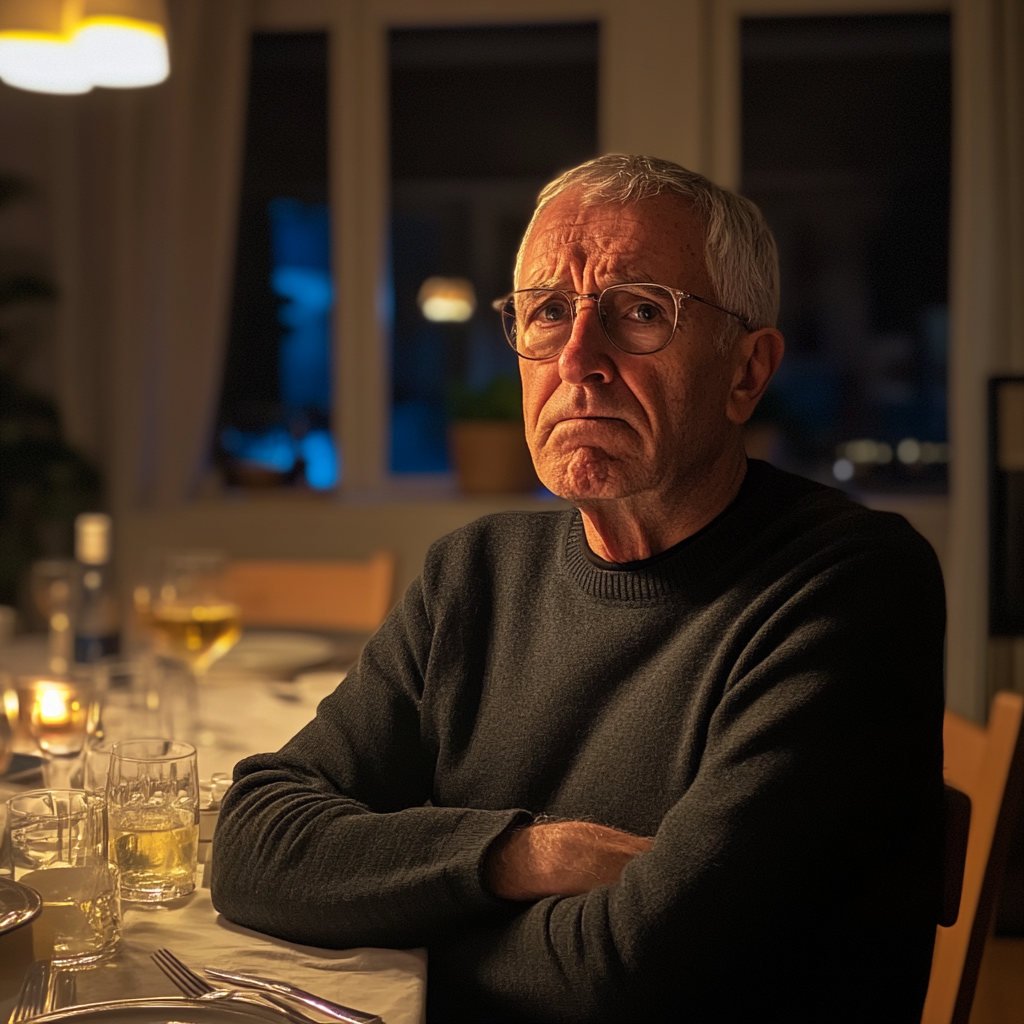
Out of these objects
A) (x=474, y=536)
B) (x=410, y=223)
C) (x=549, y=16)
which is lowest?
(x=474, y=536)

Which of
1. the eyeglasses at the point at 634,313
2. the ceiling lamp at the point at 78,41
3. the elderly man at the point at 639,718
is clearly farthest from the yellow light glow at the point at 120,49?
the eyeglasses at the point at 634,313

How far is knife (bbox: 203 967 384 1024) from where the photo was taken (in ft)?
2.48

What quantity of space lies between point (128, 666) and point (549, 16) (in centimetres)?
263

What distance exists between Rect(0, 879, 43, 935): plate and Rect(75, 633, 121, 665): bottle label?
117 cm

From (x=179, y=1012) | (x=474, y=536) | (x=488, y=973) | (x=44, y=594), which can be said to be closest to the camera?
(x=179, y=1012)

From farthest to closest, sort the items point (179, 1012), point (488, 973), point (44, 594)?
point (44, 594), point (488, 973), point (179, 1012)

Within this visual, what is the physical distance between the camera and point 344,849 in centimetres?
95

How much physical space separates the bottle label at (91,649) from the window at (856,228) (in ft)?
7.20

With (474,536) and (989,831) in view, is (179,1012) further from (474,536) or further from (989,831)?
(989,831)

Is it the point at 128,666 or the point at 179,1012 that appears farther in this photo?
the point at 128,666

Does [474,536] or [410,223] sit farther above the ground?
[410,223]

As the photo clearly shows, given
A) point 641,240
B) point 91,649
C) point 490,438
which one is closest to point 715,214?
point 641,240

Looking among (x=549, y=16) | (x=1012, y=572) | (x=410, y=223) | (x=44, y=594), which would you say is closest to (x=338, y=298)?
(x=410, y=223)

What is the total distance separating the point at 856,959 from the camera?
0.97 meters
